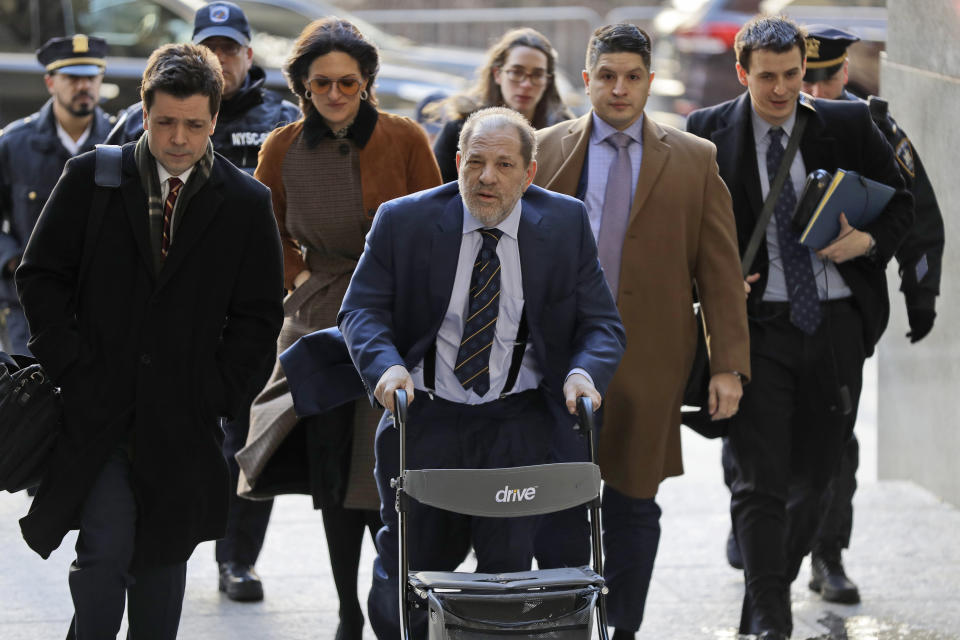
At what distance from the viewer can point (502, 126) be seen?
448 centimetres

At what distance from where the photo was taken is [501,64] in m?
7.13

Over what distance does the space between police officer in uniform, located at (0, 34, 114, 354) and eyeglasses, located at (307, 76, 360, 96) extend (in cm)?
242

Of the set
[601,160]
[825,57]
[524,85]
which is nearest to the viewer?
[601,160]

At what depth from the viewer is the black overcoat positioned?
4.38 metres

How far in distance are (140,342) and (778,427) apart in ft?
7.51

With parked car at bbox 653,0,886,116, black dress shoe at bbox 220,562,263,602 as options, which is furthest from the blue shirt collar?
parked car at bbox 653,0,886,116

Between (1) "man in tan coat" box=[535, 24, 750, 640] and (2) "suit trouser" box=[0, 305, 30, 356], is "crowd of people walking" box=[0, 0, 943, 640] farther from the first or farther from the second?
(2) "suit trouser" box=[0, 305, 30, 356]

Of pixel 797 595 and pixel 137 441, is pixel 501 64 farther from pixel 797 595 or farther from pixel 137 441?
pixel 137 441

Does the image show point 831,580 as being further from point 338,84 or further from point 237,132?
point 237,132

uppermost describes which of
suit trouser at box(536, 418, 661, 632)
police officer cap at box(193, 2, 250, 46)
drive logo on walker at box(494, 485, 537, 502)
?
police officer cap at box(193, 2, 250, 46)

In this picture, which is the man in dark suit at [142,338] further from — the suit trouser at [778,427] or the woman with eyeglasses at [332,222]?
the suit trouser at [778,427]

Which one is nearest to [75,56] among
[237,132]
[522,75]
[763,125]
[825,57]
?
[237,132]

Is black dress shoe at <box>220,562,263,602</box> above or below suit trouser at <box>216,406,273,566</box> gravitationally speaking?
below

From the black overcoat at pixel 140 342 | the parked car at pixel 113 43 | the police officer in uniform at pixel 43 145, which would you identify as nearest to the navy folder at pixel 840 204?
the black overcoat at pixel 140 342
